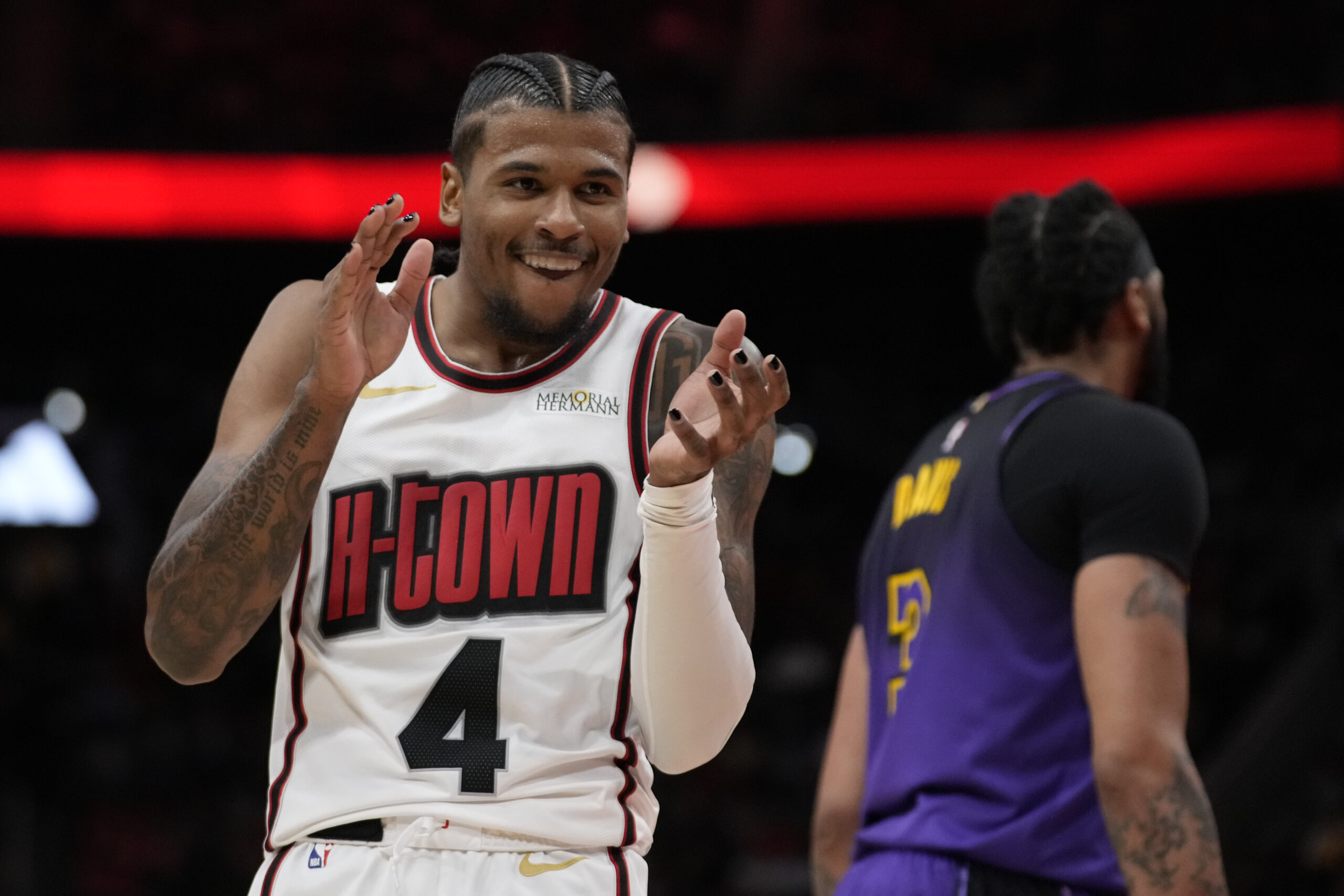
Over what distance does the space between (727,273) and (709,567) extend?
8.83 meters

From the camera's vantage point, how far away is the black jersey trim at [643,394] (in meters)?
2.16

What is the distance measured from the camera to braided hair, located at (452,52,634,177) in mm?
2209

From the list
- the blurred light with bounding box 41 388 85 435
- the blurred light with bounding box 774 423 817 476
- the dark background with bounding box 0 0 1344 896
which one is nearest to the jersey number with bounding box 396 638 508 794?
the dark background with bounding box 0 0 1344 896

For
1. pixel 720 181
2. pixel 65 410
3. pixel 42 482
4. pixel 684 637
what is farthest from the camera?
pixel 65 410

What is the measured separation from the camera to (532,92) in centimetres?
221

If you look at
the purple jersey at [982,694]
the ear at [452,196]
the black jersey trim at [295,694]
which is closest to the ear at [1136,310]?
the purple jersey at [982,694]

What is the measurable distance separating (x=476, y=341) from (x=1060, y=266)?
3.64ft

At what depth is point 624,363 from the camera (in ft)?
7.43

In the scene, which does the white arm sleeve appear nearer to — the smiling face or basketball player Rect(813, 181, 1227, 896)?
the smiling face

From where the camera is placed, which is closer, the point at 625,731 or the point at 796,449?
the point at 625,731

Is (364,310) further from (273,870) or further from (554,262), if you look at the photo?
(273,870)

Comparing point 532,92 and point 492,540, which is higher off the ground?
point 532,92

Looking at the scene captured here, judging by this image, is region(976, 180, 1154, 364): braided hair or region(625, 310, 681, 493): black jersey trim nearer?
region(625, 310, 681, 493): black jersey trim

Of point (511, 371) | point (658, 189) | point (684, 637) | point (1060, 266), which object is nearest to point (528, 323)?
point (511, 371)
